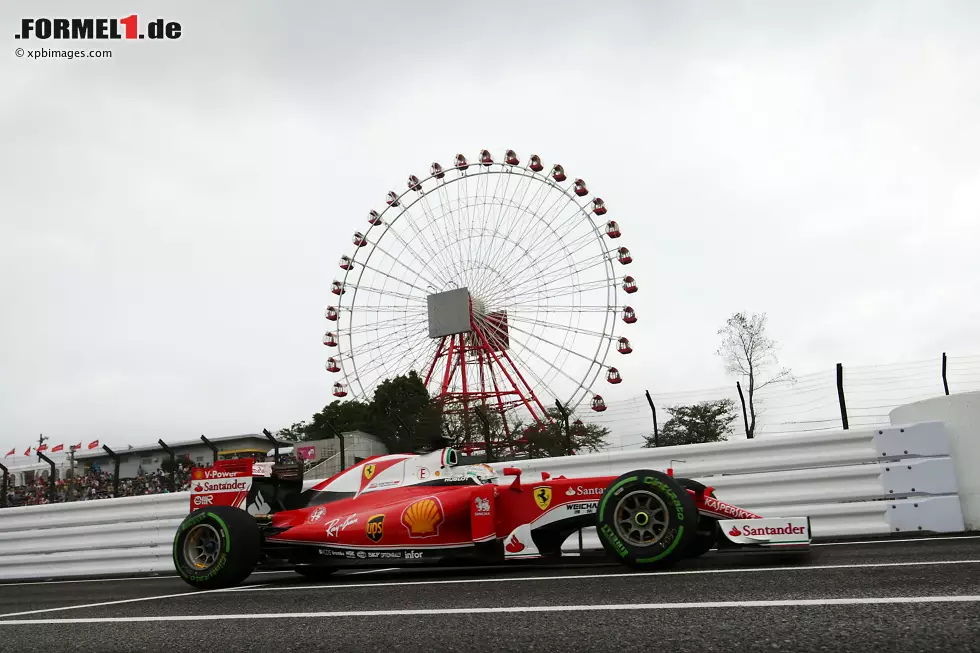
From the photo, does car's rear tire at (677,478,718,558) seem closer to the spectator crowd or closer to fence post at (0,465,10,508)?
the spectator crowd

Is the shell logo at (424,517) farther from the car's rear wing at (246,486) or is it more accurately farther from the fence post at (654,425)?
the fence post at (654,425)

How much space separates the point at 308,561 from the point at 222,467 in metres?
1.60

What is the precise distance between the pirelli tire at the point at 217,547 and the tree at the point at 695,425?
6.47 m

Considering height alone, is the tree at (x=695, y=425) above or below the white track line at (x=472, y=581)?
above

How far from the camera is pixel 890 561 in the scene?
463 cm

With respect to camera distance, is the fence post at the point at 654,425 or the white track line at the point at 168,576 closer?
the white track line at the point at 168,576

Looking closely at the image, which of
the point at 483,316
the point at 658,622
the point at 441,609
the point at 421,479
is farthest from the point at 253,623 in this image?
the point at 483,316

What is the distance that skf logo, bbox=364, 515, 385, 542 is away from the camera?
6.36m

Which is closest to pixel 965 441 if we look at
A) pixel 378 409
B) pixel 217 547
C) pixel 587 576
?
pixel 587 576

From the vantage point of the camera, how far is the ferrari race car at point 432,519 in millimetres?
5004

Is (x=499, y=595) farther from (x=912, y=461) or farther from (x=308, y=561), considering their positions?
(x=912, y=461)

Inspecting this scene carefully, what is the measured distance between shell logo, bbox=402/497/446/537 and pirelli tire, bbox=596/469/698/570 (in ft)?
5.05

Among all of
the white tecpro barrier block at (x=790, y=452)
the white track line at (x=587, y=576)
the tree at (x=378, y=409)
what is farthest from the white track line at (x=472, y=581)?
the tree at (x=378, y=409)

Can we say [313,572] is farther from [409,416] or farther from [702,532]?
[409,416]
